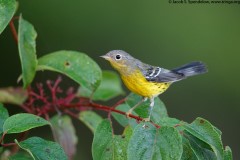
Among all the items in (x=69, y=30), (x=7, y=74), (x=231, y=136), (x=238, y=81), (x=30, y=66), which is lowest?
(x=231, y=136)

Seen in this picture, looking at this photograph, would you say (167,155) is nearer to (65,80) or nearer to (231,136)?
(65,80)

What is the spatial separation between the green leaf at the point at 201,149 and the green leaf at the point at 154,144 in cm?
17

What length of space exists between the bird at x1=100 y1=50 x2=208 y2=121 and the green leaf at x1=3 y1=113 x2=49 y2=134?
1.35m

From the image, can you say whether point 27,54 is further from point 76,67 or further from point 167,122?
point 167,122

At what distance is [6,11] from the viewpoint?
270 centimetres

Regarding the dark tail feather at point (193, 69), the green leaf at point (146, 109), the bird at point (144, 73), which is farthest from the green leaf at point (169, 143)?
the dark tail feather at point (193, 69)

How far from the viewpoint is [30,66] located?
304 centimetres

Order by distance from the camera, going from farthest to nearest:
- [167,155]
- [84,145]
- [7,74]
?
[84,145] < [7,74] < [167,155]

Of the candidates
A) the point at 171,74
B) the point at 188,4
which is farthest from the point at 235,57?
the point at 171,74

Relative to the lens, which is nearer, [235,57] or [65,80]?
[65,80]

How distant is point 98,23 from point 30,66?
477 centimetres

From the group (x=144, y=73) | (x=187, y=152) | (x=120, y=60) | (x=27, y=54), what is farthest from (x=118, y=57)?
(x=187, y=152)

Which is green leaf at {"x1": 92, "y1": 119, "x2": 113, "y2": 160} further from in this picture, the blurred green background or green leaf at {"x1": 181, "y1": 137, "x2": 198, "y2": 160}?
the blurred green background

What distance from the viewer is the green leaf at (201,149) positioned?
2406mm
